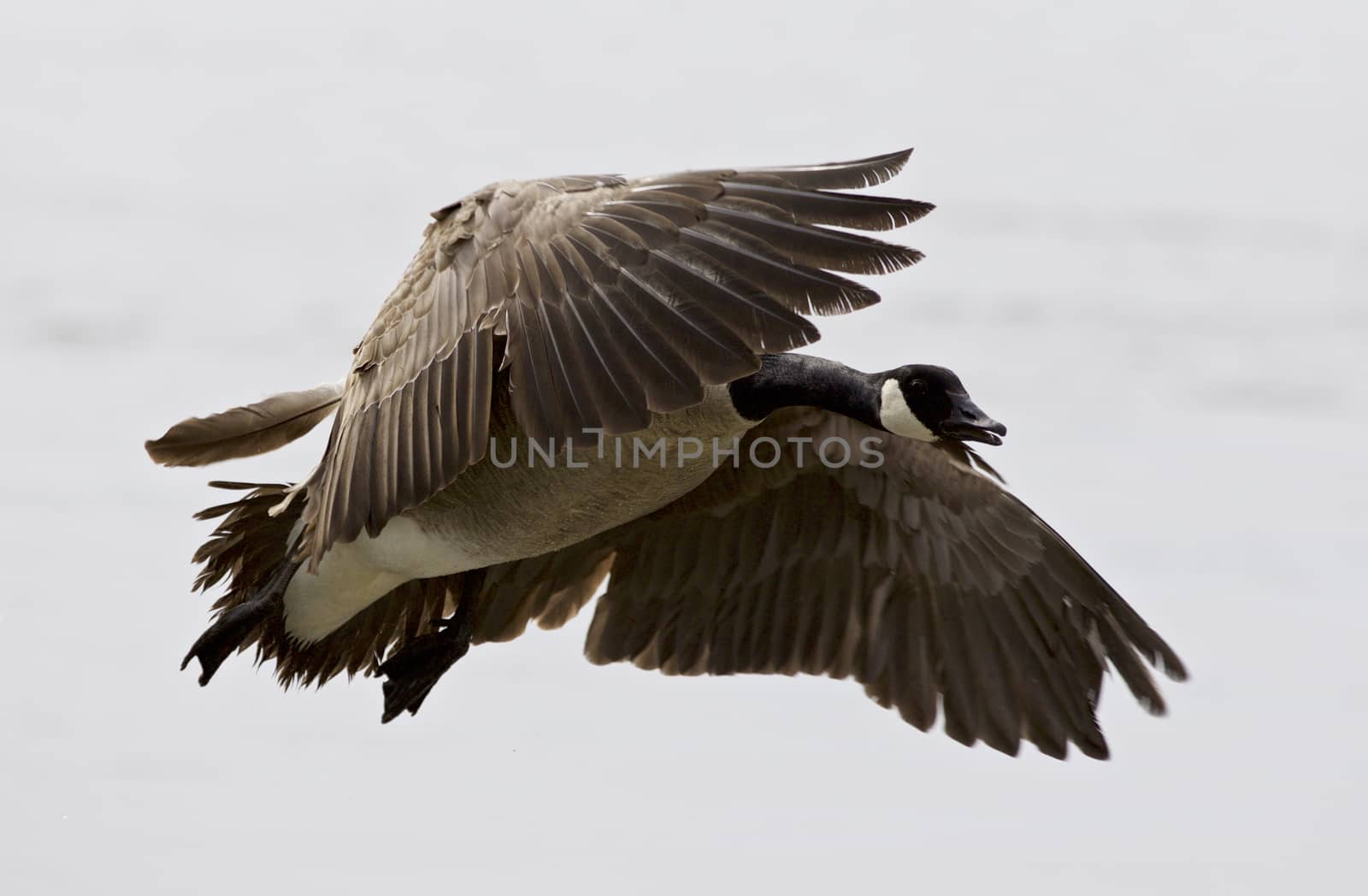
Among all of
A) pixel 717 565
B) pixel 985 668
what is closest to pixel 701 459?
pixel 717 565

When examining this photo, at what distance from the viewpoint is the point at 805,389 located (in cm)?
470

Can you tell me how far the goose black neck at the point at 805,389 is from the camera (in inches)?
182

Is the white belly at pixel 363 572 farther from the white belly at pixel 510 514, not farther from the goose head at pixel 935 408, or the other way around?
the goose head at pixel 935 408

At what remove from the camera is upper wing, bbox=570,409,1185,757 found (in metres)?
5.39

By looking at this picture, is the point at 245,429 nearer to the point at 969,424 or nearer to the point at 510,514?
the point at 510,514

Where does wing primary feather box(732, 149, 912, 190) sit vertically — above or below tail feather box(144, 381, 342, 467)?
above

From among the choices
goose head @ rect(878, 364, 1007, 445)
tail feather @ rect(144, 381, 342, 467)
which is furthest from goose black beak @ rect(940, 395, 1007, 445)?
tail feather @ rect(144, 381, 342, 467)

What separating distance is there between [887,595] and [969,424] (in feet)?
3.56

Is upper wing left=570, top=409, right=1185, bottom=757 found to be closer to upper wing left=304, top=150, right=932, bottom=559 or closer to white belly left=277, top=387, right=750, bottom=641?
white belly left=277, top=387, right=750, bottom=641

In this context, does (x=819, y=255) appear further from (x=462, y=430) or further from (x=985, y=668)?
(x=985, y=668)

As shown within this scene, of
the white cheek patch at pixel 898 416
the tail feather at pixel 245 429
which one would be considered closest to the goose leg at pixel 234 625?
the tail feather at pixel 245 429

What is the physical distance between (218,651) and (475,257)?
1588 millimetres

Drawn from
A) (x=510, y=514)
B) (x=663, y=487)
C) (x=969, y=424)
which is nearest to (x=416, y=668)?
(x=510, y=514)

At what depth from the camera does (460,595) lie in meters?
5.55
